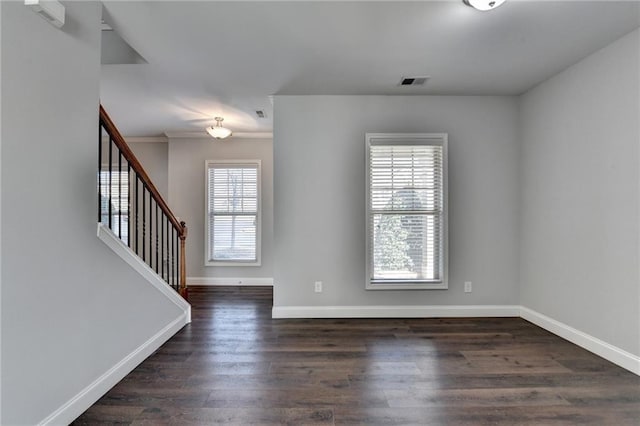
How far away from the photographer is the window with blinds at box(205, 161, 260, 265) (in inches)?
216

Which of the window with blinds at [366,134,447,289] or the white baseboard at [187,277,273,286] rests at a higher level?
the window with blinds at [366,134,447,289]

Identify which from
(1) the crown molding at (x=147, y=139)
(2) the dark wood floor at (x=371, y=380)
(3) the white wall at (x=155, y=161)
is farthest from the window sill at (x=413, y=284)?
(1) the crown molding at (x=147, y=139)

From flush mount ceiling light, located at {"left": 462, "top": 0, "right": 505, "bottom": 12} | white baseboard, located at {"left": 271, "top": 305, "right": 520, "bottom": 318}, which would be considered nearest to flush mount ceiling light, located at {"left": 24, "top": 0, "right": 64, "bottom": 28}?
flush mount ceiling light, located at {"left": 462, "top": 0, "right": 505, "bottom": 12}

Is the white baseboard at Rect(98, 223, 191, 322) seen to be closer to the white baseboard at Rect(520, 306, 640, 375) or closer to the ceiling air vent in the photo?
the ceiling air vent

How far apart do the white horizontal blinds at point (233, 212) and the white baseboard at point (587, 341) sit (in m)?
3.96

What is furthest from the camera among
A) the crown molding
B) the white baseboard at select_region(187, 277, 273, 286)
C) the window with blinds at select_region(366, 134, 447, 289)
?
the crown molding

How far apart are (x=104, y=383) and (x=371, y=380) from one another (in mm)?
1742

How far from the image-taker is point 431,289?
3.68 metres

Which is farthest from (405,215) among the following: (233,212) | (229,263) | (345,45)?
(229,263)

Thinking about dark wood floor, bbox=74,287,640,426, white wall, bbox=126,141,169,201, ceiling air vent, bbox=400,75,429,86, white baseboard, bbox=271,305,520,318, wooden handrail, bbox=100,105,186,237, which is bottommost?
dark wood floor, bbox=74,287,640,426

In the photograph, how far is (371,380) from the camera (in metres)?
2.26

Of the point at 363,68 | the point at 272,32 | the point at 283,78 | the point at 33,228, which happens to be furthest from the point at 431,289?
the point at 33,228

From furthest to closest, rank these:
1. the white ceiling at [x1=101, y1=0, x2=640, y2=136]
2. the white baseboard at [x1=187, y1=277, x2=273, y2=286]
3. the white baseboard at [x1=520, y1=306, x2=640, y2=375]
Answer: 1. the white baseboard at [x1=187, y1=277, x2=273, y2=286]
2. the white baseboard at [x1=520, y1=306, x2=640, y2=375]
3. the white ceiling at [x1=101, y1=0, x2=640, y2=136]

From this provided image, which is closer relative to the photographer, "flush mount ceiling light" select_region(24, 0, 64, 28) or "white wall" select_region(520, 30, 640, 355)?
"flush mount ceiling light" select_region(24, 0, 64, 28)
